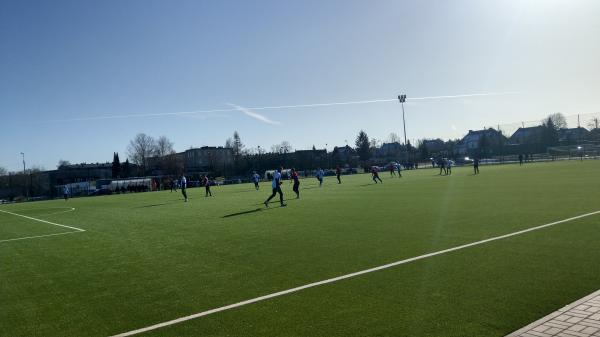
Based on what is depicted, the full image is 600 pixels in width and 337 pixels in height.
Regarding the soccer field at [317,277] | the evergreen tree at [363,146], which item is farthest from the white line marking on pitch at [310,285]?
the evergreen tree at [363,146]

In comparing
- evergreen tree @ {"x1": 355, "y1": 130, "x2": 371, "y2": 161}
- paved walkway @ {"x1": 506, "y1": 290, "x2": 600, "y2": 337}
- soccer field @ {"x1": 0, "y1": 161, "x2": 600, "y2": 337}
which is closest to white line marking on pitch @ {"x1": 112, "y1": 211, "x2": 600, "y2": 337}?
soccer field @ {"x1": 0, "y1": 161, "x2": 600, "y2": 337}

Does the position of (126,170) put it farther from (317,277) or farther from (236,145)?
(317,277)

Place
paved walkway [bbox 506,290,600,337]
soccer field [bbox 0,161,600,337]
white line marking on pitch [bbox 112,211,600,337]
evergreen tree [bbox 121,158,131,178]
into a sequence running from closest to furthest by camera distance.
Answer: paved walkway [bbox 506,290,600,337] < soccer field [bbox 0,161,600,337] < white line marking on pitch [bbox 112,211,600,337] < evergreen tree [bbox 121,158,131,178]

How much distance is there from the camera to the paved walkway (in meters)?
4.39

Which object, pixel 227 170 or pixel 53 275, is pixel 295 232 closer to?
pixel 53 275

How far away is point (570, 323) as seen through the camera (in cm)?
461

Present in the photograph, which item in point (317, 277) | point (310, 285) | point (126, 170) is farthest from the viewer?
point (126, 170)

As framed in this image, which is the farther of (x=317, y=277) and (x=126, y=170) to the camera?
(x=126, y=170)

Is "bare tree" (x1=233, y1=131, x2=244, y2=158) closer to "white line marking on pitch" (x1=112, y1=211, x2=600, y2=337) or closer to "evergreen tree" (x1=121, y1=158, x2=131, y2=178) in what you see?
"evergreen tree" (x1=121, y1=158, x2=131, y2=178)

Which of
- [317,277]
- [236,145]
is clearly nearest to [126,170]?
[236,145]

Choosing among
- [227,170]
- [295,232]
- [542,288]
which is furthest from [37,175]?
[542,288]

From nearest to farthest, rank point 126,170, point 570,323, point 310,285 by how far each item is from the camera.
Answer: point 570,323 → point 310,285 → point 126,170

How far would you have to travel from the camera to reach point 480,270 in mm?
6832

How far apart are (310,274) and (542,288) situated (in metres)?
3.49
